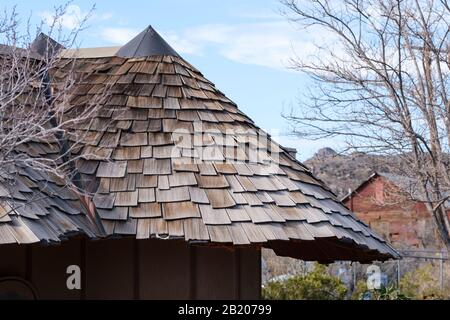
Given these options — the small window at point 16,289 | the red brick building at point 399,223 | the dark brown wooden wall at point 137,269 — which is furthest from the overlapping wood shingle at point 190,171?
the red brick building at point 399,223

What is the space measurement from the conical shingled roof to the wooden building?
0.5 inches

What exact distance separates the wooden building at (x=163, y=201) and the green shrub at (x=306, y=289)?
5704 mm

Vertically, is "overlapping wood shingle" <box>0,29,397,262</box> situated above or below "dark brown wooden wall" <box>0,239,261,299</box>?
above

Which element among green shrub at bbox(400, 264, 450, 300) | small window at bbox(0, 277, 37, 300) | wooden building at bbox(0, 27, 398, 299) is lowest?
green shrub at bbox(400, 264, 450, 300)

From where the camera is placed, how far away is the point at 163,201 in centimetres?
694

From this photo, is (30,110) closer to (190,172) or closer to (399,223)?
(190,172)

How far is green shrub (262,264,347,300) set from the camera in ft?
46.3

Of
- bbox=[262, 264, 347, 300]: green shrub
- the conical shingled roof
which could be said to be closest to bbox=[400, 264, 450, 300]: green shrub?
bbox=[262, 264, 347, 300]: green shrub

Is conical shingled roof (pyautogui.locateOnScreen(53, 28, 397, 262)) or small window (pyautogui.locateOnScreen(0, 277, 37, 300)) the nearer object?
small window (pyautogui.locateOnScreen(0, 277, 37, 300))

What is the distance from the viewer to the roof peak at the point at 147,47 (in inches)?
339

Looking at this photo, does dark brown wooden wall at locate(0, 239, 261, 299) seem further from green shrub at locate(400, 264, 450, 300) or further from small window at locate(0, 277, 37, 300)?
green shrub at locate(400, 264, 450, 300)

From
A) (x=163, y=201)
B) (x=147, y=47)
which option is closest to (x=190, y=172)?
(x=163, y=201)

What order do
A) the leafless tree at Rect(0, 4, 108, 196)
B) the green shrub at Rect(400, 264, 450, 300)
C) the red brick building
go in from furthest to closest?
the red brick building → the green shrub at Rect(400, 264, 450, 300) → the leafless tree at Rect(0, 4, 108, 196)

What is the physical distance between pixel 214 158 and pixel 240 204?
2.07ft
